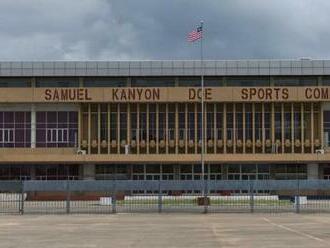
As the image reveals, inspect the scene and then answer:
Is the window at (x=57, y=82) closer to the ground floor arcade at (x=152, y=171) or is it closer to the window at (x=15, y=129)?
the window at (x=15, y=129)

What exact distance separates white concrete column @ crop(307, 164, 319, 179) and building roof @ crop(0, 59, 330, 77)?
10051 millimetres

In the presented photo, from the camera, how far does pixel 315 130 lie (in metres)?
77.7

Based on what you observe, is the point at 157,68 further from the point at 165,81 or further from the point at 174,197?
the point at 174,197

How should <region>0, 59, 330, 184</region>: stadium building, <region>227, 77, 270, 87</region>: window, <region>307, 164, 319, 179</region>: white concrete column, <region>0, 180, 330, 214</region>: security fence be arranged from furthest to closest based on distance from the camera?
<region>227, 77, 270, 87</region>: window < <region>307, 164, 319, 179</region>: white concrete column < <region>0, 59, 330, 184</region>: stadium building < <region>0, 180, 330, 214</region>: security fence

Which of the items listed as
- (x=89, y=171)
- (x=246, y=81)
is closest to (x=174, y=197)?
(x=89, y=171)

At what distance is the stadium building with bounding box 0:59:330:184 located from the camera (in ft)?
251

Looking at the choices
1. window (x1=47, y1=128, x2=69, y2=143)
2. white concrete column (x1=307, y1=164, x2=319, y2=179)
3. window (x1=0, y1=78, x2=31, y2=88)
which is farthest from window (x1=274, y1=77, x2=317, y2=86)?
window (x1=0, y1=78, x2=31, y2=88)

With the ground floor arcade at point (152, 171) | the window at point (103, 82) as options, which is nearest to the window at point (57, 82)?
the window at point (103, 82)

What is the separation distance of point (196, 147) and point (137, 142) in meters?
6.38

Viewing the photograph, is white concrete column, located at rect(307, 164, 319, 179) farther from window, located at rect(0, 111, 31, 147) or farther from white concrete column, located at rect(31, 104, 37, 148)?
window, located at rect(0, 111, 31, 147)

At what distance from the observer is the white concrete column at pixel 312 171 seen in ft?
255

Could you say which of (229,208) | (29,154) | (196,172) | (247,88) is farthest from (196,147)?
(229,208)

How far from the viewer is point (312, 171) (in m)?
77.9

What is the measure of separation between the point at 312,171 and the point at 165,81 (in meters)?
18.7
